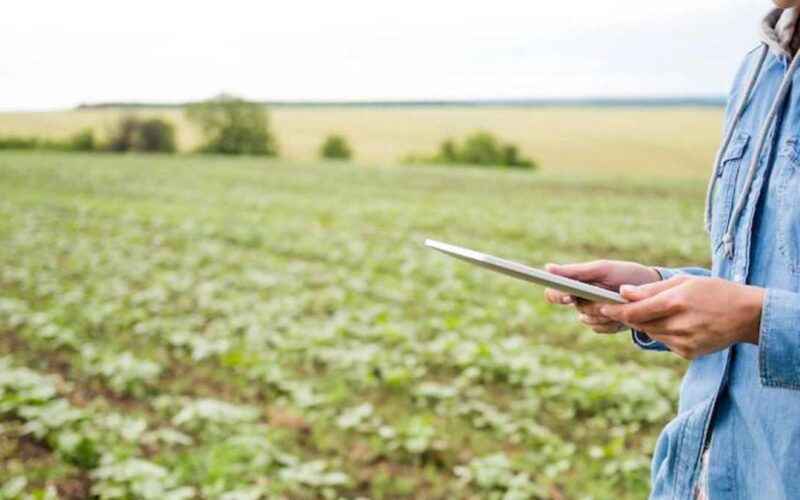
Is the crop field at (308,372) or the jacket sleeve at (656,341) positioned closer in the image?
the jacket sleeve at (656,341)

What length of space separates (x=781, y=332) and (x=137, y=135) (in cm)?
4661

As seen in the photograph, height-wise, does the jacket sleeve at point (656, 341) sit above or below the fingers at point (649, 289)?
below

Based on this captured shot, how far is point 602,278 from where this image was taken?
5.88 feet

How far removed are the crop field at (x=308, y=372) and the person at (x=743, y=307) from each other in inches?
104

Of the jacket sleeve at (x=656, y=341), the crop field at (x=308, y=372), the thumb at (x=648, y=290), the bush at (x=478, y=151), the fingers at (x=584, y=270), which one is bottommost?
the bush at (x=478, y=151)

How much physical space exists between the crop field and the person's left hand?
2.99m

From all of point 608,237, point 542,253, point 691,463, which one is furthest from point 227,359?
point 608,237

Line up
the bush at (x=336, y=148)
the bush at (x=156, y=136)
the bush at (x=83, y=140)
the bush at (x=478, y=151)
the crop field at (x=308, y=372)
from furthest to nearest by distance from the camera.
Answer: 1. the bush at (x=478, y=151)
2. the bush at (x=336, y=148)
3. the bush at (x=156, y=136)
4. the bush at (x=83, y=140)
5. the crop field at (x=308, y=372)

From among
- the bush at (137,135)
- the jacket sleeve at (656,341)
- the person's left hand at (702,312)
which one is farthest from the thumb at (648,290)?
the bush at (137,135)

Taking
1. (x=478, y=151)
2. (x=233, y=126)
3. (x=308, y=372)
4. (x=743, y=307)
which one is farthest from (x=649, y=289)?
(x=233, y=126)

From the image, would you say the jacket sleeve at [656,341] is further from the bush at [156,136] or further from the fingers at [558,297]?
the bush at [156,136]

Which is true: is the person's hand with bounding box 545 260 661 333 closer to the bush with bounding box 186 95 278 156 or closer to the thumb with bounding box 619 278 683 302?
the thumb with bounding box 619 278 683 302

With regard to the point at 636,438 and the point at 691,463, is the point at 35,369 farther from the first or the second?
the point at 691,463

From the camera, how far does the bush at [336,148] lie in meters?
49.1
